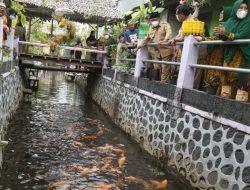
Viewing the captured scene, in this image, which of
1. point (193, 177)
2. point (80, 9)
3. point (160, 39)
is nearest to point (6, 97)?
point (160, 39)

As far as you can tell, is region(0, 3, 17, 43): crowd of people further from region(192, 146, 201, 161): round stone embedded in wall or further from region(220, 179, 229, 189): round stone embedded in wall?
region(220, 179, 229, 189): round stone embedded in wall

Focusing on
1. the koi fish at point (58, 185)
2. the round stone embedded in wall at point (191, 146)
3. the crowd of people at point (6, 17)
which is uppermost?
the crowd of people at point (6, 17)

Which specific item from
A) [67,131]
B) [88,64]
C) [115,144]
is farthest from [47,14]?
[115,144]

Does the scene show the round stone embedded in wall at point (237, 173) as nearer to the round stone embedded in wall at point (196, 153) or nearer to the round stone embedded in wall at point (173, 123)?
the round stone embedded in wall at point (196, 153)

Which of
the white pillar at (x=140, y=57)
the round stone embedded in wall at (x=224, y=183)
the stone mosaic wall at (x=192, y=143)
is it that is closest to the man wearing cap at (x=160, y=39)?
the white pillar at (x=140, y=57)

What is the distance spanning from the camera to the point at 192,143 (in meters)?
6.90

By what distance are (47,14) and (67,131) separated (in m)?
11.3

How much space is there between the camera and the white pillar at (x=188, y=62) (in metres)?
7.41

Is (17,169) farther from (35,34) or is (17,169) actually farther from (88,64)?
(35,34)

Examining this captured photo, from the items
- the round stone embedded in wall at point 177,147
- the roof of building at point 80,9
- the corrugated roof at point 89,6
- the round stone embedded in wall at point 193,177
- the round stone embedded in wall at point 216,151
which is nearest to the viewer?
the round stone embedded in wall at point 216,151

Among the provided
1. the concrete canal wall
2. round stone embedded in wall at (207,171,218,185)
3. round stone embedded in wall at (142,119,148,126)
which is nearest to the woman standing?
round stone embedded in wall at (207,171,218,185)

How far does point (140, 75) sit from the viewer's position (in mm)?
10844

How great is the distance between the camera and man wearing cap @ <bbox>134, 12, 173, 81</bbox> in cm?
946

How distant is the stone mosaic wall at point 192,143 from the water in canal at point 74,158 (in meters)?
0.41
